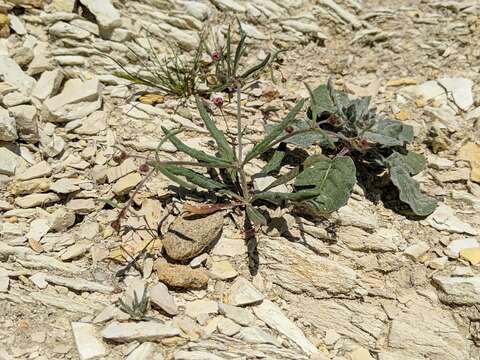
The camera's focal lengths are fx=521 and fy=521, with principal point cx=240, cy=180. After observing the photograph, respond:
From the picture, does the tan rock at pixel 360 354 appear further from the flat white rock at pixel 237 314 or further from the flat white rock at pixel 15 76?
the flat white rock at pixel 15 76

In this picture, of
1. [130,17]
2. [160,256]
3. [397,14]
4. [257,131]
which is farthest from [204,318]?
[397,14]

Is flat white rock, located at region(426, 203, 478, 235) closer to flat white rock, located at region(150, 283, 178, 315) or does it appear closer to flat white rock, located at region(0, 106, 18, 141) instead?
flat white rock, located at region(150, 283, 178, 315)

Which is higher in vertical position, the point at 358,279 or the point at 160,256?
the point at 358,279

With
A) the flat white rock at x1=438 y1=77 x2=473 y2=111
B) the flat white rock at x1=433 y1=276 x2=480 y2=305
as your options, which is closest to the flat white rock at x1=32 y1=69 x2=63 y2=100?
the flat white rock at x1=433 y1=276 x2=480 y2=305

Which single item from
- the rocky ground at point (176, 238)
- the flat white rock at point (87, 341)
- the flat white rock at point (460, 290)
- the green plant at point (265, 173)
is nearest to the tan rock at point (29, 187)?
the rocky ground at point (176, 238)

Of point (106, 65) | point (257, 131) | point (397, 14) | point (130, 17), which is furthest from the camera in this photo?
point (397, 14)

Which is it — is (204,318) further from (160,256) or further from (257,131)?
(257,131)

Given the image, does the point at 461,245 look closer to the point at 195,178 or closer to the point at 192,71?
the point at 195,178
